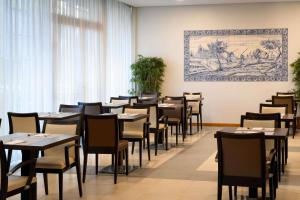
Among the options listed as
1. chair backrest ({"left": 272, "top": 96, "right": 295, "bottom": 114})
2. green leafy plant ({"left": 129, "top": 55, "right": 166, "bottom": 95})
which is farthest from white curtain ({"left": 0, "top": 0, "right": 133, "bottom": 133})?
chair backrest ({"left": 272, "top": 96, "right": 295, "bottom": 114})

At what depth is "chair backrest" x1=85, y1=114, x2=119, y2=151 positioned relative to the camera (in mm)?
6188

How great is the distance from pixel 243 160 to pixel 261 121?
1.86 meters

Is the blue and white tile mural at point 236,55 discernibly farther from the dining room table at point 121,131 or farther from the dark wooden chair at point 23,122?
the dark wooden chair at point 23,122

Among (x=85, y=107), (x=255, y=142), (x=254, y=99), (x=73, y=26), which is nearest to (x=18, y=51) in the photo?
(x=85, y=107)

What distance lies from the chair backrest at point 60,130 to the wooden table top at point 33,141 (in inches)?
16.8

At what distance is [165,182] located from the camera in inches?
249

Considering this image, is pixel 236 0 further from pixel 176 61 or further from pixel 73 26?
pixel 73 26

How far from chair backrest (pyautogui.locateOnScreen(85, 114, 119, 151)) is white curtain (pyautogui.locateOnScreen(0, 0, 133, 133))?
1.97 meters

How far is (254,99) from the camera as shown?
12.8 metres

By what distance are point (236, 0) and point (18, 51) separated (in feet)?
21.4

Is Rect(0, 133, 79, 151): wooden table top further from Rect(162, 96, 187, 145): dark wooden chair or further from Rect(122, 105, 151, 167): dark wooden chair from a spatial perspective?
Rect(162, 96, 187, 145): dark wooden chair

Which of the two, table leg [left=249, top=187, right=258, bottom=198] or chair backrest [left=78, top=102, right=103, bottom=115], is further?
chair backrest [left=78, top=102, right=103, bottom=115]

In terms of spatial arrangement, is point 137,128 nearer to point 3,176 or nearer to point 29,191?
point 29,191

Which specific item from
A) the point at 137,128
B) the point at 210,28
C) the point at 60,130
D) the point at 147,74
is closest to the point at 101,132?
Result: the point at 60,130
